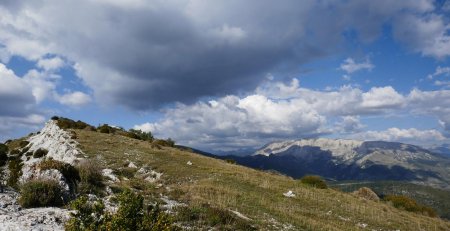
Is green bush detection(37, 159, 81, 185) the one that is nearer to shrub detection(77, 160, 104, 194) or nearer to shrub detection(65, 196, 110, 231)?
shrub detection(77, 160, 104, 194)

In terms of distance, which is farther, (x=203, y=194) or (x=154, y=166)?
(x=154, y=166)

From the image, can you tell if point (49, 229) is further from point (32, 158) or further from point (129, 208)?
point (32, 158)

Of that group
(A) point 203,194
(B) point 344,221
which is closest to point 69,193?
(A) point 203,194

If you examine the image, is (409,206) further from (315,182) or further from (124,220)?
(124,220)

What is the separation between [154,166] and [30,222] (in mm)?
29964

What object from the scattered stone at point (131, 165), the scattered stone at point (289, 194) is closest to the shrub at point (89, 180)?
the scattered stone at point (289, 194)

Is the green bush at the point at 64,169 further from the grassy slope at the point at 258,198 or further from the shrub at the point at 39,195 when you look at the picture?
the grassy slope at the point at 258,198

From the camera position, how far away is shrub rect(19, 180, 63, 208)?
15.8 m

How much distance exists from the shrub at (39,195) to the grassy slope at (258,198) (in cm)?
796

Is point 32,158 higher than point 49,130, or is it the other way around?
point 49,130

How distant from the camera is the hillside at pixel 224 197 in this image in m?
20.8

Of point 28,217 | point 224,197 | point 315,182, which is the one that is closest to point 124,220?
point 28,217

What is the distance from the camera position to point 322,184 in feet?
161

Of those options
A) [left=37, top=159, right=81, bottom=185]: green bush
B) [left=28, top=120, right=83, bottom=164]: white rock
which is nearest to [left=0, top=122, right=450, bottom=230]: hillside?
[left=28, top=120, right=83, bottom=164]: white rock
